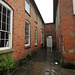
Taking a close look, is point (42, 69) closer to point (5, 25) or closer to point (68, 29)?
point (68, 29)

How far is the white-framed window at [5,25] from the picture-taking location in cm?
316

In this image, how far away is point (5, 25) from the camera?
133 inches

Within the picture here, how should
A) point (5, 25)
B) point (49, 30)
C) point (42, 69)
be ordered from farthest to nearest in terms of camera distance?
point (49, 30), point (42, 69), point (5, 25)

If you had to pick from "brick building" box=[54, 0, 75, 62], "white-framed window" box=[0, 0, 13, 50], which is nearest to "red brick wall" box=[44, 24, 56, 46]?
"brick building" box=[54, 0, 75, 62]

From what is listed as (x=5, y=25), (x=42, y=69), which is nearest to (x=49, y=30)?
(x=42, y=69)

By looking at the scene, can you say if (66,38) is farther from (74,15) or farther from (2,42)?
(2,42)

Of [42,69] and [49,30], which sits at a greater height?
[49,30]

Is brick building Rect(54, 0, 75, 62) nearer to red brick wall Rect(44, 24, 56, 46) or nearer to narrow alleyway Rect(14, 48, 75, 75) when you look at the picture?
narrow alleyway Rect(14, 48, 75, 75)

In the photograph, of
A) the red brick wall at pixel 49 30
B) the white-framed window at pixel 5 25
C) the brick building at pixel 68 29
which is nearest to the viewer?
the white-framed window at pixel 5 25

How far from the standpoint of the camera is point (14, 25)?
3.96 m

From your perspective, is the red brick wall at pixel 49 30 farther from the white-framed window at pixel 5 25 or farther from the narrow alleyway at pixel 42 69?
the white-framed window at pixel 5 25

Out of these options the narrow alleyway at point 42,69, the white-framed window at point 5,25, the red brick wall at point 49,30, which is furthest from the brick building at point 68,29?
the red brick wall at point 49,30

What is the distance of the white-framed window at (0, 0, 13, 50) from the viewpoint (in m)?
3.16

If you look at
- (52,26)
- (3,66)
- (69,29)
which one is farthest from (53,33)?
(3,66)
